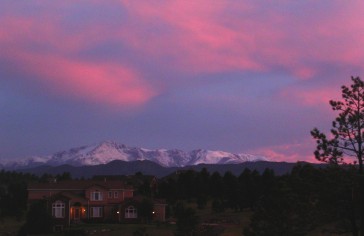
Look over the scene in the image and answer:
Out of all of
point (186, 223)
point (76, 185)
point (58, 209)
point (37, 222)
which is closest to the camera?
point (186, 223)

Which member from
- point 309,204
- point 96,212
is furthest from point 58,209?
point 309,204

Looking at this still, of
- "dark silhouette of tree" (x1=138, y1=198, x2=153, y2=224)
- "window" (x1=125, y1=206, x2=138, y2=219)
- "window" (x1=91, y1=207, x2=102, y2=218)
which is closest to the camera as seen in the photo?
"dark silhouette of tree" (x1=138, y1=198, x2=153, y2=224)

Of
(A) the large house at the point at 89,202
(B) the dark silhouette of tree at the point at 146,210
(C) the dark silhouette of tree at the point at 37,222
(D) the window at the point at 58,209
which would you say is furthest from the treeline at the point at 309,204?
(D) the window at the point at 58,209

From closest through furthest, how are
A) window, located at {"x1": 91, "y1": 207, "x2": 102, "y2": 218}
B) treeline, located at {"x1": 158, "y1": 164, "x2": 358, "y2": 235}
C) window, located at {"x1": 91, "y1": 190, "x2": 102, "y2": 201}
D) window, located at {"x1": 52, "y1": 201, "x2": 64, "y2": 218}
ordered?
treeline, located at {"x1": 158, "y1": 164, "x2": 358, "y2": 235}, window, located at {"x1": 52, "y1": 201, "x2": 64, "y2": 218}, window, located at {"x1": 91, "y1": 207, "x2": 102, "y2": 218}, window, located at {"x1": 91, "y1": 190, "x2": 102, "y2": 201}

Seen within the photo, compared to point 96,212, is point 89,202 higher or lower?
higher

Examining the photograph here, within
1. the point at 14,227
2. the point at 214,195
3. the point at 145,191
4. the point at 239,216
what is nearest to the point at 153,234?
the point at 239,216

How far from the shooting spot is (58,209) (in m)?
69.2

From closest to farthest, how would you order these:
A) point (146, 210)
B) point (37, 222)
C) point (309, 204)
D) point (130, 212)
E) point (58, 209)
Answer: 1. point (309, 204)
2. point (37, 222)
3. point (146, 210)
4. point (58, 209)
5. point (130, 212)

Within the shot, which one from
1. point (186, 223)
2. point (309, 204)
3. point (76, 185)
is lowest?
point (186, 223)

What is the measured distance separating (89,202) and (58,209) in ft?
18.7

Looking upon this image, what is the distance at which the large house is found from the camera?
2739 inches

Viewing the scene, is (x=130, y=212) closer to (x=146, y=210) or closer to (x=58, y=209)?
(x=146, y=210)

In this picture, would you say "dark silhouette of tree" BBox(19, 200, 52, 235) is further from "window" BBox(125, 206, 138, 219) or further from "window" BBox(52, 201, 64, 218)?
"window" BBox(125, 206, 138, 219)

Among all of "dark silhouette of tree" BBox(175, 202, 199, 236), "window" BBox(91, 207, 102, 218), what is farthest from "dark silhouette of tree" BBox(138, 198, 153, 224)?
"dark silhouette of tree" BBox(175, 202, 199, 236)
